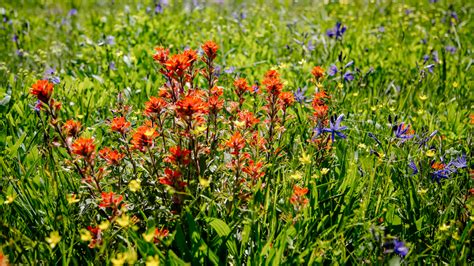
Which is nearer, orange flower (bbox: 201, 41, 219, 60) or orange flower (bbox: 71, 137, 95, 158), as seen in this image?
orange flower (bbox: 71, 137, 95, 158)

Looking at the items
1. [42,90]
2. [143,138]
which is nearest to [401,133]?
[143,138]

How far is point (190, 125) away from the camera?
1807mm

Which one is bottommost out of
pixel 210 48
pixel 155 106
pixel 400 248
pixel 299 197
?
pixel 400 248

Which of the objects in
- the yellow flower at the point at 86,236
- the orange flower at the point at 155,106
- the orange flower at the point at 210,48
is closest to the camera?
the yellow flower at the point at 86,236

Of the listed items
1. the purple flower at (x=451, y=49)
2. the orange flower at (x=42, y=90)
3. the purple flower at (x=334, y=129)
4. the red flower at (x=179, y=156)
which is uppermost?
the orange flower at (x=42, y=90)

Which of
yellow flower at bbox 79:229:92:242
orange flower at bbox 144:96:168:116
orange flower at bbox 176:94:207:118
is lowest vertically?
yellow flower at bbox 79:229:92:242

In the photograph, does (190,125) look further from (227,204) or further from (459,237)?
(459,237)

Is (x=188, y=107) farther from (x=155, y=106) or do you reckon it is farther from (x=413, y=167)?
(x=413, y=167)

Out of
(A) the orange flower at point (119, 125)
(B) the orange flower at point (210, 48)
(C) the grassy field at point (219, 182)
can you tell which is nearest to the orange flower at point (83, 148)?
(C) the grassy field at point (219, 182)

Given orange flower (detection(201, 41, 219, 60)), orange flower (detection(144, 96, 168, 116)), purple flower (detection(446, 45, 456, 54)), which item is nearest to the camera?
orange flower (detection(144, 96, 168, 116))

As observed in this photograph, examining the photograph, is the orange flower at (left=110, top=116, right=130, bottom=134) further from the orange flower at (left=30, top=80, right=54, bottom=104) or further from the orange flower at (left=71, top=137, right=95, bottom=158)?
the orange flower at (left=30, top=80, right=54, bottom=104)

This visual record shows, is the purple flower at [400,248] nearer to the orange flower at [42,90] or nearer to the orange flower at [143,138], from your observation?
the orange flower at [143,138]

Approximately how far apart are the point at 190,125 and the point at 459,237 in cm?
117

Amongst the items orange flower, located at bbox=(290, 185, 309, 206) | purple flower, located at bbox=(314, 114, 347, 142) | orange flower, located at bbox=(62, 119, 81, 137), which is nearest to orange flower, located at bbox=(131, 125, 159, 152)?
orange flower, located at bbox=(62, 119, 81, 137)
